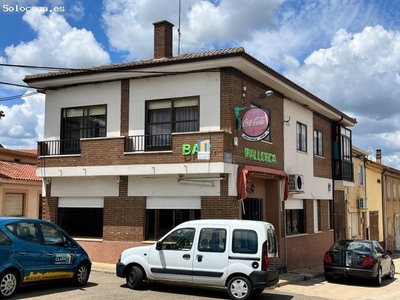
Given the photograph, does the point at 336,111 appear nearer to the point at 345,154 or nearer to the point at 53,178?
the point at 345,154

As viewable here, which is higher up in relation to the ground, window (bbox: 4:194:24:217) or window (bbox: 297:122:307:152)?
window (bbox: 297:122:307:152)

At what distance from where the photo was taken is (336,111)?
909 inches

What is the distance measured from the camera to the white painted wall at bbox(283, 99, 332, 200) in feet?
62.8

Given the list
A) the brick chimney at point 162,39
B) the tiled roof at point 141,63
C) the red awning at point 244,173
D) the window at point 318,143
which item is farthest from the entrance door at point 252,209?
the window at point 318,143

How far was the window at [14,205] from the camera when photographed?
2242 cm

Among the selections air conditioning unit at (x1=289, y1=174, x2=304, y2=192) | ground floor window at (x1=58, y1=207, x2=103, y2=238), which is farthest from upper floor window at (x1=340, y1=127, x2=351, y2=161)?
ground floor window at (x1=58, y1=207, x2=103, y2=238)

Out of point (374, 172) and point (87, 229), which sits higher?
point (374, 172)

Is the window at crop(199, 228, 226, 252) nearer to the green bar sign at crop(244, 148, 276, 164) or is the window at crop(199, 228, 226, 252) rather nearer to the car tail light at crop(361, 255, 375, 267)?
the green bar sign at crop(244, 148, 276, 164)

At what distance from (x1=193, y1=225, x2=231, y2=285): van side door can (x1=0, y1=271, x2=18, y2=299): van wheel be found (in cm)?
393

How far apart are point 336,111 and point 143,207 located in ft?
38.1

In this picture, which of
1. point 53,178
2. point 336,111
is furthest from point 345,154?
point 53,178

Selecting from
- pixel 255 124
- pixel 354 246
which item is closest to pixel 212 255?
pixel 255 124

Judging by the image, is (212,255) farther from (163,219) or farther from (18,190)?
(18,190)

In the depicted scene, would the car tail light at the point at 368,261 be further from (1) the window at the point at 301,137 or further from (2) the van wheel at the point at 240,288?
(2) the van wheel at the point at 240,288
